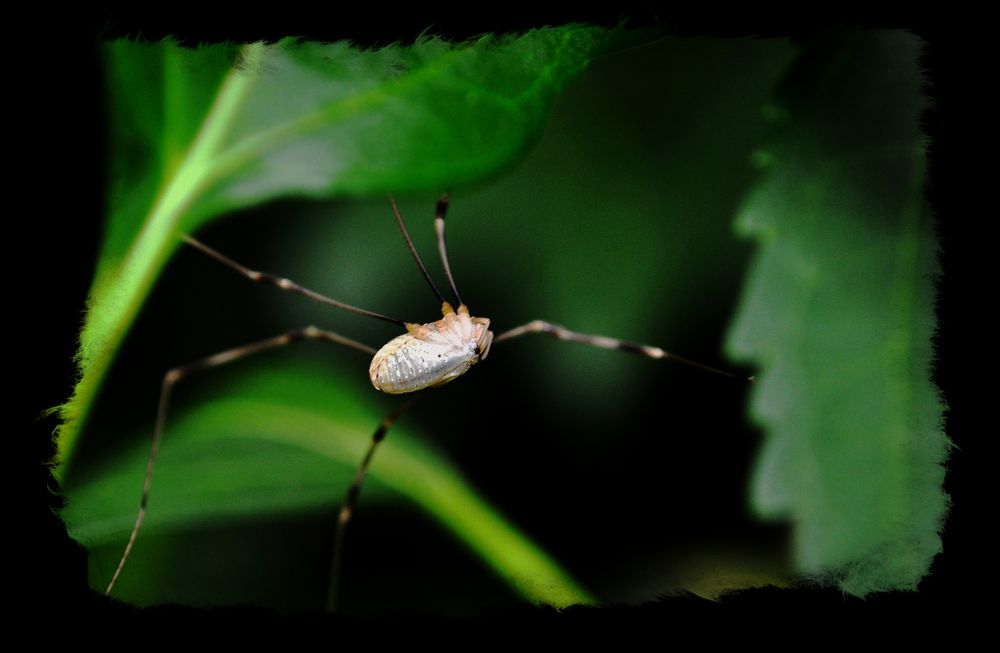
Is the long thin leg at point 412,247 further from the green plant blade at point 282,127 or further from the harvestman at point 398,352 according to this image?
the green plant blade at point 282,127

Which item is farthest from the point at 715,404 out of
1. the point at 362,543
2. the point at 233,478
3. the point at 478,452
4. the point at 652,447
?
the point at 233,478

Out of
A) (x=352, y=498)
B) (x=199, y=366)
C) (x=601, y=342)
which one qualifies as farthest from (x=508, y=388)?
(x=199, y=366)

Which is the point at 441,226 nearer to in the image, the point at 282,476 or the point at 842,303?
the point at 282,476

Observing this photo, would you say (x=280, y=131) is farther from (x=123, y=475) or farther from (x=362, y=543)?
(x=362, y=543)

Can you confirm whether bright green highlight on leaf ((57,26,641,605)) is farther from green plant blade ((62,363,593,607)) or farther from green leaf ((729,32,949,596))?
green leaf ((729,32,949,596))

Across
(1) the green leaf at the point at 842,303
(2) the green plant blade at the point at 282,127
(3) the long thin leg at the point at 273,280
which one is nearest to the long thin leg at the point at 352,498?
(3) the long thin leg at the point at 273,280

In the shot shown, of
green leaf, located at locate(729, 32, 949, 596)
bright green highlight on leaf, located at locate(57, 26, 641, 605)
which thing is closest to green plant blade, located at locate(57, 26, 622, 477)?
bright green highlight on leaf, located at locate(57, 26, 641, 605)
